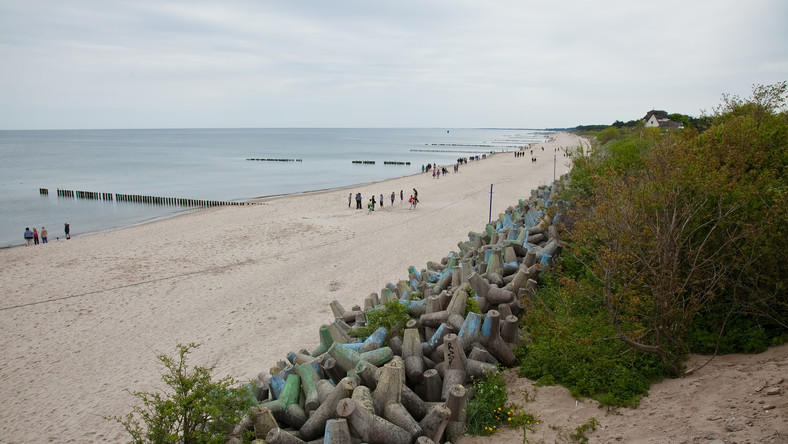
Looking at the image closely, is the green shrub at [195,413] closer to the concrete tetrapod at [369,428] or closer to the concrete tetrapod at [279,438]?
the concrete tetrapod at [279,438]

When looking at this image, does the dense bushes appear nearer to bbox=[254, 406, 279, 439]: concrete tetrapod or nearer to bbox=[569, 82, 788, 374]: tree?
bbox=[569, 82, 788, 374]: tree

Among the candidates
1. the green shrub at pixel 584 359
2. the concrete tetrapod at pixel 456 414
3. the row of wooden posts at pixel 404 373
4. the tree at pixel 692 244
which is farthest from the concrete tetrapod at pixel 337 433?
the tree at pixel 692 244

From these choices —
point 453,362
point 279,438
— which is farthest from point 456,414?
point 279,438

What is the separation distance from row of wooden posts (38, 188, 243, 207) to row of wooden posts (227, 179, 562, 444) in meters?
34.5

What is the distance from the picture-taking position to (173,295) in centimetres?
1686

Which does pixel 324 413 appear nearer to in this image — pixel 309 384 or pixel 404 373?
pixel 309 384

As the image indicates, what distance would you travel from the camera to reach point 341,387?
608 cm

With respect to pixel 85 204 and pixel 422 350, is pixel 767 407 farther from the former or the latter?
pixel 85 204

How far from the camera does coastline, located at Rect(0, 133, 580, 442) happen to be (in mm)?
10883

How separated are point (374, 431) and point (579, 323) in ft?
13.3

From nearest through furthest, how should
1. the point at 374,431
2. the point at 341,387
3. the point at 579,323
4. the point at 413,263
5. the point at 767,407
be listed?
1. the point at 767,407
2. the point at 374,431
3. the point at 341,387
4. the point at 579,323
5. the point at 413,263

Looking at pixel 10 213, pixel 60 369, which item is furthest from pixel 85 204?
pixel 60 369

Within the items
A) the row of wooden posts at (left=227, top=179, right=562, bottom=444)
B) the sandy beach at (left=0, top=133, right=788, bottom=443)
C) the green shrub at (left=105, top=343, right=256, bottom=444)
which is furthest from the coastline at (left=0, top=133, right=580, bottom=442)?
the green shrub at (left=105, top=343, right=256, bottom=444)

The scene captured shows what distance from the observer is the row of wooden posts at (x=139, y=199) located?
139 feet
